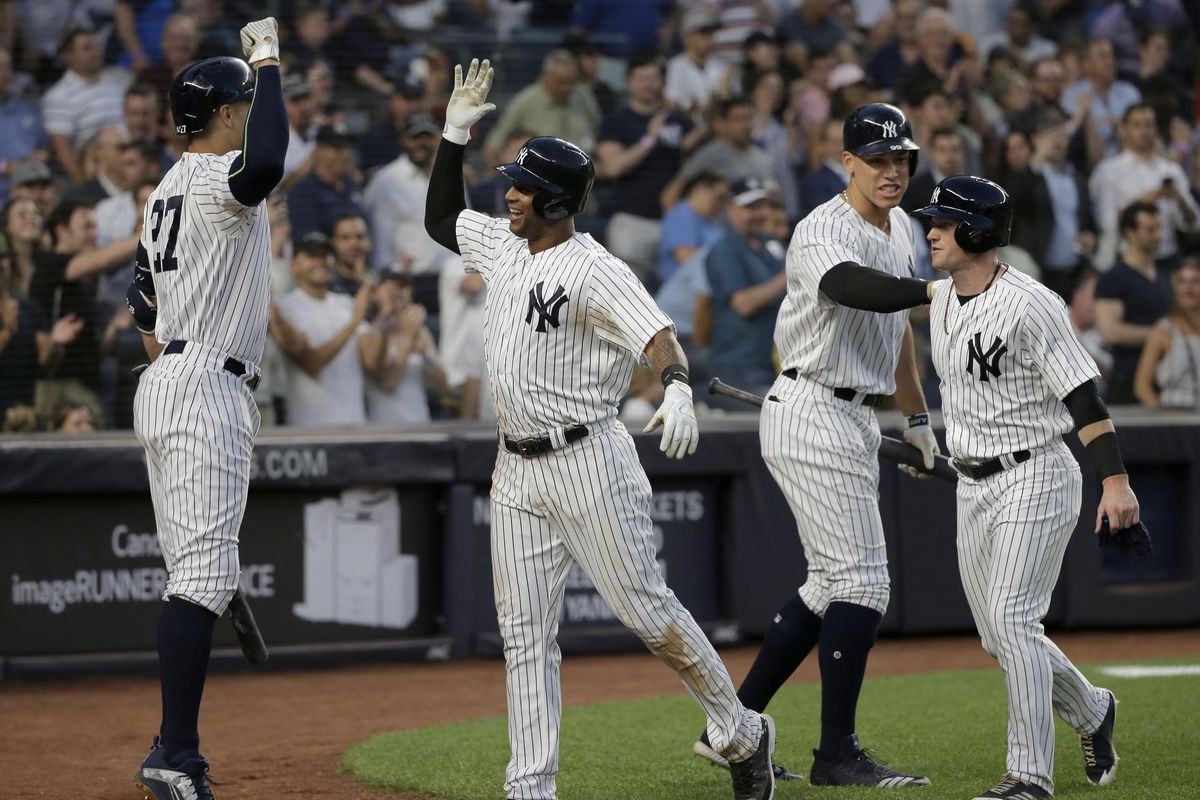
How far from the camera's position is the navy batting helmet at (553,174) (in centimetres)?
427

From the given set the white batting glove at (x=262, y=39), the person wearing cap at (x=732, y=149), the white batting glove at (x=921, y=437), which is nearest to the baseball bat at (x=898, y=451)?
the white batting glove at (x=921, y=437)

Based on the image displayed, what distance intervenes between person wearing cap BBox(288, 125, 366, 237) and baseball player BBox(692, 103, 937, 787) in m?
4.69

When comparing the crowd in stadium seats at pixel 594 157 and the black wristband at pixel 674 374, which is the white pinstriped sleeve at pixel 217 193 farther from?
the crowd in stadium seats at pixel 594 157

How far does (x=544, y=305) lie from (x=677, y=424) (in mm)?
571

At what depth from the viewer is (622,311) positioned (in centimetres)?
415

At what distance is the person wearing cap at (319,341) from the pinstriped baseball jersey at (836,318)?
399 centimetres

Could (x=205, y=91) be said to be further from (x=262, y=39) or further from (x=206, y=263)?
(x=206, y=263)

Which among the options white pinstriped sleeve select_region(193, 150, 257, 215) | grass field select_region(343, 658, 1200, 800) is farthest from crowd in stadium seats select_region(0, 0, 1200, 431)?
white pinstriped sleeve select_region(193, 150, 257, 215)

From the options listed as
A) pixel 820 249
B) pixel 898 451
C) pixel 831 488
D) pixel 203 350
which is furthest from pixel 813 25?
pixel 203 350

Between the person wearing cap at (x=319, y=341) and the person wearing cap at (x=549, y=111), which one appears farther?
the person wearing cap at (x=549, y=111)

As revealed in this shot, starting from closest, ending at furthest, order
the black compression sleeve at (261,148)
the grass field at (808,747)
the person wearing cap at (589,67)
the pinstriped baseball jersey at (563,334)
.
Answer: the pinstriped baseball jersey at (563,334) → the black compression sleeve at (261,148) → the grass field at (808,747) → the person wearing cap at (589,67)

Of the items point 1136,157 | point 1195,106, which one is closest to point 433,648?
point 1136,157

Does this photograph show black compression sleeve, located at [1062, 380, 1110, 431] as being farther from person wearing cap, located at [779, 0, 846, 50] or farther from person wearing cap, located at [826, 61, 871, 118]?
person wearing cap, located at [779, 0, 846, 50]

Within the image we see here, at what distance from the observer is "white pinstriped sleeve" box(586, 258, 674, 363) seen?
4125 millimetres
